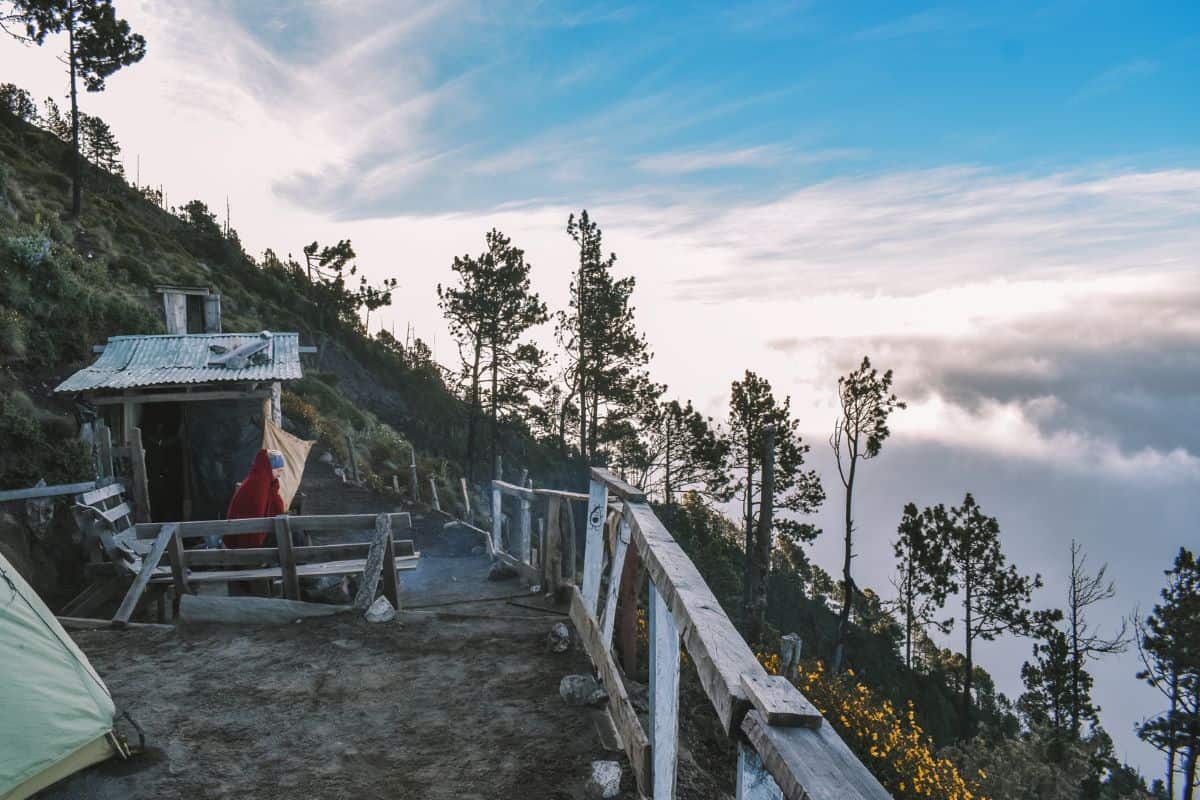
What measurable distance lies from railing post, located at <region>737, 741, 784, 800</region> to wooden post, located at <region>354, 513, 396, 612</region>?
613 cm

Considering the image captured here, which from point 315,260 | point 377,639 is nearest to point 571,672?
point 377,639

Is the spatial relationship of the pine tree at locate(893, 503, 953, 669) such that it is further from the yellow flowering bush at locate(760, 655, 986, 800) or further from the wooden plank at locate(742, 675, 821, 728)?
the wooden plank at locate(742, 675, 821, 728)

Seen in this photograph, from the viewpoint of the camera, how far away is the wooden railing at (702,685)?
1.35m

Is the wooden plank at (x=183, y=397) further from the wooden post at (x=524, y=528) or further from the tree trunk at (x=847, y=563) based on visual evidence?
the tree trunk at (x=847, y=563)

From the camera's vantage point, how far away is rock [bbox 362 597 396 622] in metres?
6.86

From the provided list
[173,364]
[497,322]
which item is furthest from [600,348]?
A: [173,364]

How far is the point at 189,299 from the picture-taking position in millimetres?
18094

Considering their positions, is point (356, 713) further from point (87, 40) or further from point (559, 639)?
point (87, 40)

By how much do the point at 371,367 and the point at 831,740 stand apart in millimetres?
51127

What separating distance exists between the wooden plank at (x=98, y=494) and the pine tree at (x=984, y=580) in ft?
109

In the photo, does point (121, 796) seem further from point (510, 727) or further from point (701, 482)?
point (701, 482)

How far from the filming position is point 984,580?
34438mm

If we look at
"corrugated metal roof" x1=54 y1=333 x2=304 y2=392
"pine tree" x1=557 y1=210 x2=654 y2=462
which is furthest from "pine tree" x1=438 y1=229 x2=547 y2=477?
"corrugated metal roof" x1=54 y1=333 x2=304 y2=392

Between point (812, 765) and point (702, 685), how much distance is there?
90cm
